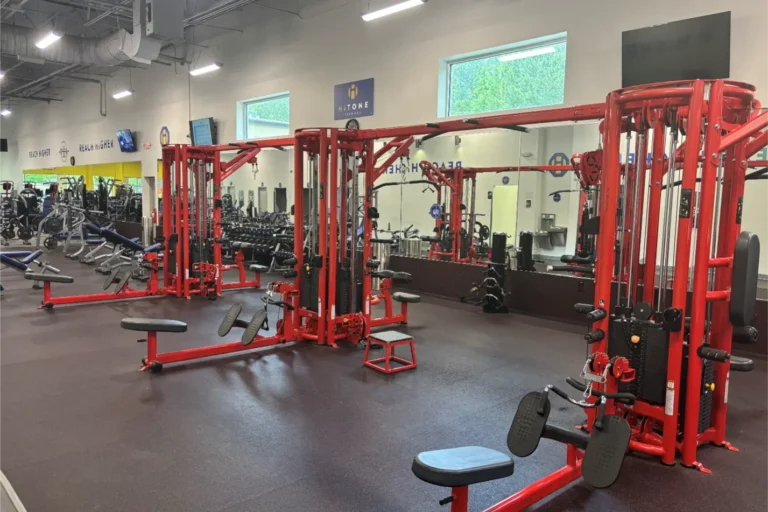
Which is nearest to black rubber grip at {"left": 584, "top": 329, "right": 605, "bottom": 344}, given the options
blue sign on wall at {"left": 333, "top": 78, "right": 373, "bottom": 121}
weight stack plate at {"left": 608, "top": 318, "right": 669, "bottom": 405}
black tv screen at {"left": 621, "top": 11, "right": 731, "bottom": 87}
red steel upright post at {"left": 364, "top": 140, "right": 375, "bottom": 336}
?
weight stack plate at {"left": 608, "top": 318, "right": 669, "bottom": 405}

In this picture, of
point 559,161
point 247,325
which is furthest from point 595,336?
point 559,161

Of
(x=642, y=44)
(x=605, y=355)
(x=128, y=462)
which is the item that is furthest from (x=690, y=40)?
(x=128, y=462)

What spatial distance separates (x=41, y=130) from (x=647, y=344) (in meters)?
24.3

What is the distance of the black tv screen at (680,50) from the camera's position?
5.61 metres

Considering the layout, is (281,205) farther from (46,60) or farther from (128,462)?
(128,462)

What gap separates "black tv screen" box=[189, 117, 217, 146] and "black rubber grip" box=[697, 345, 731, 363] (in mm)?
11242

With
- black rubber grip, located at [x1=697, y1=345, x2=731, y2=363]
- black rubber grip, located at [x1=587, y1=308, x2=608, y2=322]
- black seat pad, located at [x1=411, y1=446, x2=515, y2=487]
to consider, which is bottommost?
black seat pad, located at [x1=411, y1=446, x2=515, y2=487]

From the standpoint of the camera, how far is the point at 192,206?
309 inches

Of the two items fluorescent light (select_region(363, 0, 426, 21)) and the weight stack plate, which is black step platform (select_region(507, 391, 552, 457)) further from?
fluorescent light (select_region(363, 0, 426, 21))

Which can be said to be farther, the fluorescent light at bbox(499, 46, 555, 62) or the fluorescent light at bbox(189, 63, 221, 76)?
the fluorescent light at bbox(189, 63, 221, 76)

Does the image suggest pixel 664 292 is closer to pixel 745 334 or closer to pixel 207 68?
pixel 745 334

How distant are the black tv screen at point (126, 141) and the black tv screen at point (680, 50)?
537 inches

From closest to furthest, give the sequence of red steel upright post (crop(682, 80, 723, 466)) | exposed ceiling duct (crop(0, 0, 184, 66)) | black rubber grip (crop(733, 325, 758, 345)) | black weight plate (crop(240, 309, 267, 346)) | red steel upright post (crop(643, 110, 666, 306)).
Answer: red steel upright post (crop(682, 80, 723, 466))
black rubber grip (crop(733, 325, 758, 345))
red steel upright post (crop(643, 110, 666, 306))
black weight plate (crop(240, 309, 267, 346))
exposed ceiling duct (crop(0, 0, 184, 66))

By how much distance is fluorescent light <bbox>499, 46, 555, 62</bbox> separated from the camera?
7.34 metres
